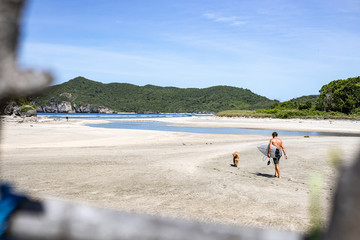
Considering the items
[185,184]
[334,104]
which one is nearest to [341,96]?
[334,104]

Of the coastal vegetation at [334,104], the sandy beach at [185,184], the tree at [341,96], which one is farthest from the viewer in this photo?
the tree at [341,96]

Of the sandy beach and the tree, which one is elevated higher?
the tree

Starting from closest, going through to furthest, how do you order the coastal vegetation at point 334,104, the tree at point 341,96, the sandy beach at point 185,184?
the sandy beach at point 185,184, the coastal vegetation at point 334,104, the tree at point 341,96

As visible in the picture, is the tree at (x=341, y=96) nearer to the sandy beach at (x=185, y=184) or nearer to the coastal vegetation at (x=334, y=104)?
the coastal vegetation at (x=334, y=104)

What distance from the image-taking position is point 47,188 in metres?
9.71

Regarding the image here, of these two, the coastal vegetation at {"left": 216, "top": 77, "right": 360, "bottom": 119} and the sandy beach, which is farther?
the coastal vegetation at {"left": 216, "top": 77, "right": 360, "bottom": 119}

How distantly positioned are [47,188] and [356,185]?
33.9ft

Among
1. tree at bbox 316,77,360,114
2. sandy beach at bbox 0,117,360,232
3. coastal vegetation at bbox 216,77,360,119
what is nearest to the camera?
sandy beach at bbox 0,117,360,232

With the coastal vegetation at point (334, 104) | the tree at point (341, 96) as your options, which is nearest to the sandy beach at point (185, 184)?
the coastal vegetation at point (334, 104)

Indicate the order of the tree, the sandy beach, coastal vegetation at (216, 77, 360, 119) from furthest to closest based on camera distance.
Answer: the tree < coastal vegetation at (216, 77, 360, 119) < the sandy beach

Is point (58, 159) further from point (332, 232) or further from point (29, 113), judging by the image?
point (29, 113)

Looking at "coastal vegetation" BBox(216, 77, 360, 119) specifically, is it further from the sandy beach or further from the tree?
the sandy beach

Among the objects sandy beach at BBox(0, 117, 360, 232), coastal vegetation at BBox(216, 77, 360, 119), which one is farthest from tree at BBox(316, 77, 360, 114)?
sandy beach at BBox(0, 117, 360, 232)

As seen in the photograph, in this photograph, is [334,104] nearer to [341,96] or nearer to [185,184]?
[341,96]
